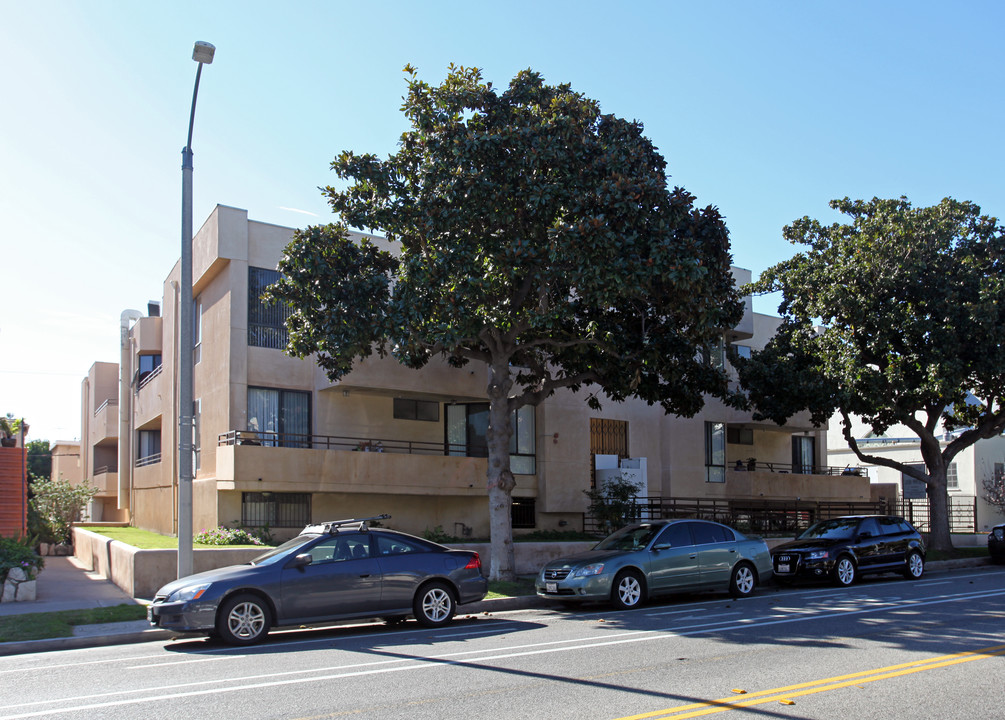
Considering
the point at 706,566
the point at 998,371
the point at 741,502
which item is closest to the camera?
the point at 706,566

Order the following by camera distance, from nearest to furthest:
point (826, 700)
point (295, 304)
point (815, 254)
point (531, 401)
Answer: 1. point (826, 700)
2. point (295, 304)
3. point (531, 401)
4. point (815, 254)

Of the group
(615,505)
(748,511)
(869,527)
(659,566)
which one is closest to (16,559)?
(659,566)

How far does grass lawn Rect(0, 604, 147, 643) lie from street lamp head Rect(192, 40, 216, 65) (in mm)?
8311

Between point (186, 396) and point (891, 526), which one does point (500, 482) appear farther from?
point (891, 526)

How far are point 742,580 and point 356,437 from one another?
10.4 meters

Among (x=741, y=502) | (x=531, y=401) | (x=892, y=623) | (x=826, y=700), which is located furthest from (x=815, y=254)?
(x=826, y=700)

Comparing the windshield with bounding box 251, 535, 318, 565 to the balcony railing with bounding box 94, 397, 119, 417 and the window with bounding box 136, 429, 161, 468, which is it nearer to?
the window with bounding box 136, 429, 161, 468

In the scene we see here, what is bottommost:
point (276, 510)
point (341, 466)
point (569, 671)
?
point (569, 671)

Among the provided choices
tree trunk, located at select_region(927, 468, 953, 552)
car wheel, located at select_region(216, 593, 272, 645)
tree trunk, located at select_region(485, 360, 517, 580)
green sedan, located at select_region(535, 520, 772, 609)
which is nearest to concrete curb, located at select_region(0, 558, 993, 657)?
green sedan, located at select_region(535, 520, 772, 609)

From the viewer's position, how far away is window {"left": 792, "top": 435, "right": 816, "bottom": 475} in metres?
33.5

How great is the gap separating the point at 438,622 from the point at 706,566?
5.23m

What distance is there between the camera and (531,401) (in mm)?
18625

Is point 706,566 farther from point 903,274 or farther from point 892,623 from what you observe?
point 903,274

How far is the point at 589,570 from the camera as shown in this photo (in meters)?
14.3
